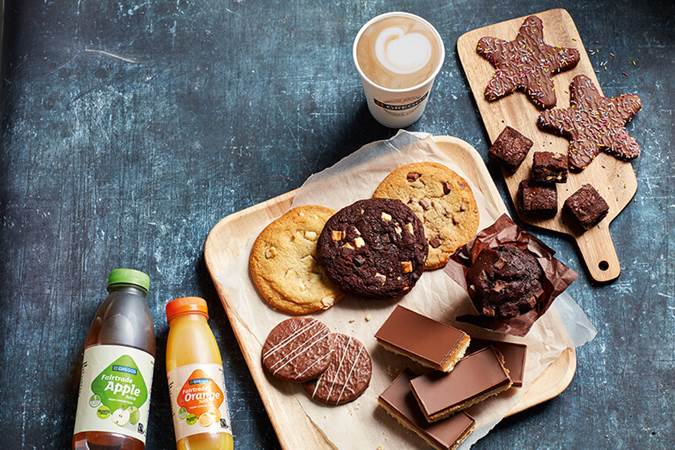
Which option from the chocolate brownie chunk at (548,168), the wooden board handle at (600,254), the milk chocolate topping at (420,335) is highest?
the chocolate brownie chunk at (548,168)

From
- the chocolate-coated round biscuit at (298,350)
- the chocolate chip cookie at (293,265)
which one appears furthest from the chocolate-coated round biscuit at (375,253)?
the chocolate-coated round biscuit at (298,350)

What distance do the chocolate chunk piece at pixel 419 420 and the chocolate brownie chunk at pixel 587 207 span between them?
0.73m

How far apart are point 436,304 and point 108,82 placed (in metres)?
1.35

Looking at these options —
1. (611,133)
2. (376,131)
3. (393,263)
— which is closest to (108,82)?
(376,131)

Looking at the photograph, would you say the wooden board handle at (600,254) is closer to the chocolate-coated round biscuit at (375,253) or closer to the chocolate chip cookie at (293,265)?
the chocolate-coated round biscuit at (375,253)

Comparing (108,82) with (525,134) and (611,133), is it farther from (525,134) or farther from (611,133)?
(611,133)

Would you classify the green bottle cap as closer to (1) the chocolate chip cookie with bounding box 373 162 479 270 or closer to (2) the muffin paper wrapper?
(1) the chocolate chip cookie with bounding box 373 162 479 270

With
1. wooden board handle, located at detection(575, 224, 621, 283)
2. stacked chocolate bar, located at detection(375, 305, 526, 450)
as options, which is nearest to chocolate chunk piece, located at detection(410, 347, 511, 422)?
stacked chocolate bar, located at detection(375, 305, 526, 450)

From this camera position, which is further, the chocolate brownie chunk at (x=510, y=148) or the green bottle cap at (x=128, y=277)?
the chocolate brownie chunk at (x=510, y=148)

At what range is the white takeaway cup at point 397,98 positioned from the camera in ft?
7.46

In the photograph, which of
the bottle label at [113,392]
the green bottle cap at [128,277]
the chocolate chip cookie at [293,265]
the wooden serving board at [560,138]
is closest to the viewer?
the bottle label at [113,392]

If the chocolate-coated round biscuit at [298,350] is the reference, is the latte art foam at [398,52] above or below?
above

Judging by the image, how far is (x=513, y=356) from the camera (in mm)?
2270

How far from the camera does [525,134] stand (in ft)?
8.36
